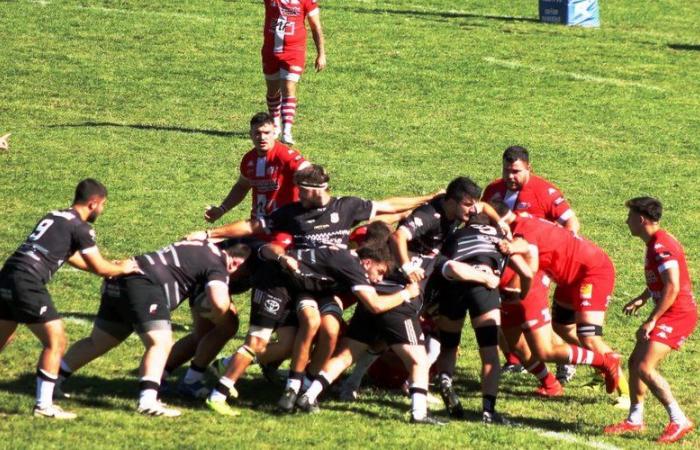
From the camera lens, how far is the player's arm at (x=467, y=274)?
456 inches

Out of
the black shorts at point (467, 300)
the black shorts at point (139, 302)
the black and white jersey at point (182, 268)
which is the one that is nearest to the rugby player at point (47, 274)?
the black shorts at point (139, 302)

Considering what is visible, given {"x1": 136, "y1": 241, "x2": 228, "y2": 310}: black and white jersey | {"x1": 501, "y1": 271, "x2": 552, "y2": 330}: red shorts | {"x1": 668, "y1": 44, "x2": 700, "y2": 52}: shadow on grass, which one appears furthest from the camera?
{"x1": 668, "y1": 44, "x2": 700, "y2": 52}: shadow on grass

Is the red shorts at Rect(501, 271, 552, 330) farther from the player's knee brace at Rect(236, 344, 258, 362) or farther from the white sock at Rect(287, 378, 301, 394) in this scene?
the player's knee brace at Rect(236, 344, 258, 362)

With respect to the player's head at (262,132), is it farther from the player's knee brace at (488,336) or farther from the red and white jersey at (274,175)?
the player's knee brace at (488,336)

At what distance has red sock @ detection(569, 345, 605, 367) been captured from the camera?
39.9ft

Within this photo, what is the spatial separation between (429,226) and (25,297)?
3.73m

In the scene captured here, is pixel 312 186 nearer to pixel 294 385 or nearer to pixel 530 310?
pixel 294 385

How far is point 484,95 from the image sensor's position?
24.7m

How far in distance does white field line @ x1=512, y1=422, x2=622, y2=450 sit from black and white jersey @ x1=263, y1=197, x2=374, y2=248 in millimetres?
2284

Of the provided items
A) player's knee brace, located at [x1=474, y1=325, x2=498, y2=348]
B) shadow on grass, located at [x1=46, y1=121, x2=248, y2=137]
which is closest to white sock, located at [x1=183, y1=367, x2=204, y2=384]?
player's knee brace, located at [x1=474, y1=325, x2=498, y2=348]

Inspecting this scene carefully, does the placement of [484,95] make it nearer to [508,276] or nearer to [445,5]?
[445,5]

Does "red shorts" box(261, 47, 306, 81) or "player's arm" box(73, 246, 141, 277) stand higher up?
"red shorts" box(261, 47, 306, 81)

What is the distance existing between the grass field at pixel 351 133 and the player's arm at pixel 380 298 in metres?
0.93

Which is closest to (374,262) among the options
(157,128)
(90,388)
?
(90,388)
